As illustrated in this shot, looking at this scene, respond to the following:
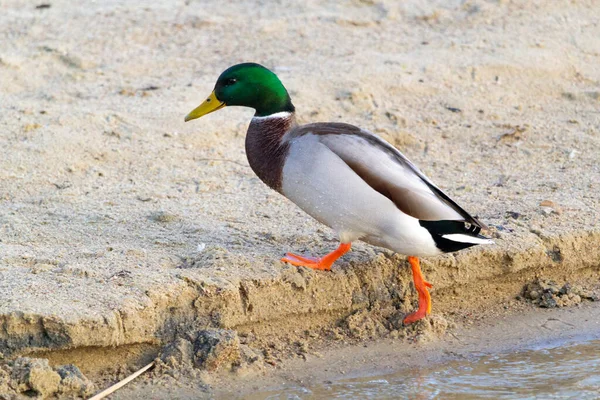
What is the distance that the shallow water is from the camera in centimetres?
411

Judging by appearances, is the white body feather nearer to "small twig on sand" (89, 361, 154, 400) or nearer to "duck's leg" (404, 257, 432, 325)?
"duck's leg" (404, 257, 432, 325)

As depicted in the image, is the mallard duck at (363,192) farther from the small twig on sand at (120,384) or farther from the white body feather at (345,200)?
the small twig on sand at (120,384)

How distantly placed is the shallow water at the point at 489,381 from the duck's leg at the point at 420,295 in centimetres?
31

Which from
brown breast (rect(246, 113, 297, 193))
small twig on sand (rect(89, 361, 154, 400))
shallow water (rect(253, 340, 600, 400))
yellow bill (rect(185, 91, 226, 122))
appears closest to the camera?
small twig on sand (rect(89, 361, 154, 400))

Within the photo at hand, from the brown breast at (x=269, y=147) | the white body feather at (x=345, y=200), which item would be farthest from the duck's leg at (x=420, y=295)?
the brown breast at (x=269, y=147)

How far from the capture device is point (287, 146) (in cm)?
445

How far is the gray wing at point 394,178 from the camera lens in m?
4.22

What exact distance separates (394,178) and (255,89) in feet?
2.99

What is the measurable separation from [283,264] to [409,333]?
688 mm

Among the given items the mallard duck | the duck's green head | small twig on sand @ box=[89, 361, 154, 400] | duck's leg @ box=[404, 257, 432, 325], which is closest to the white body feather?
the mallard duck

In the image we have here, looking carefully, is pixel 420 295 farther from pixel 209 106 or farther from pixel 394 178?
pixel 209 106

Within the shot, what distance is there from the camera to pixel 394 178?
4.25 meters

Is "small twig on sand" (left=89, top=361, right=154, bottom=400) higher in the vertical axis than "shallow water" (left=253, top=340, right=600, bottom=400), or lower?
lower

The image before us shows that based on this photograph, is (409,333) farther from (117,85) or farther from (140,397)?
(117,85)
